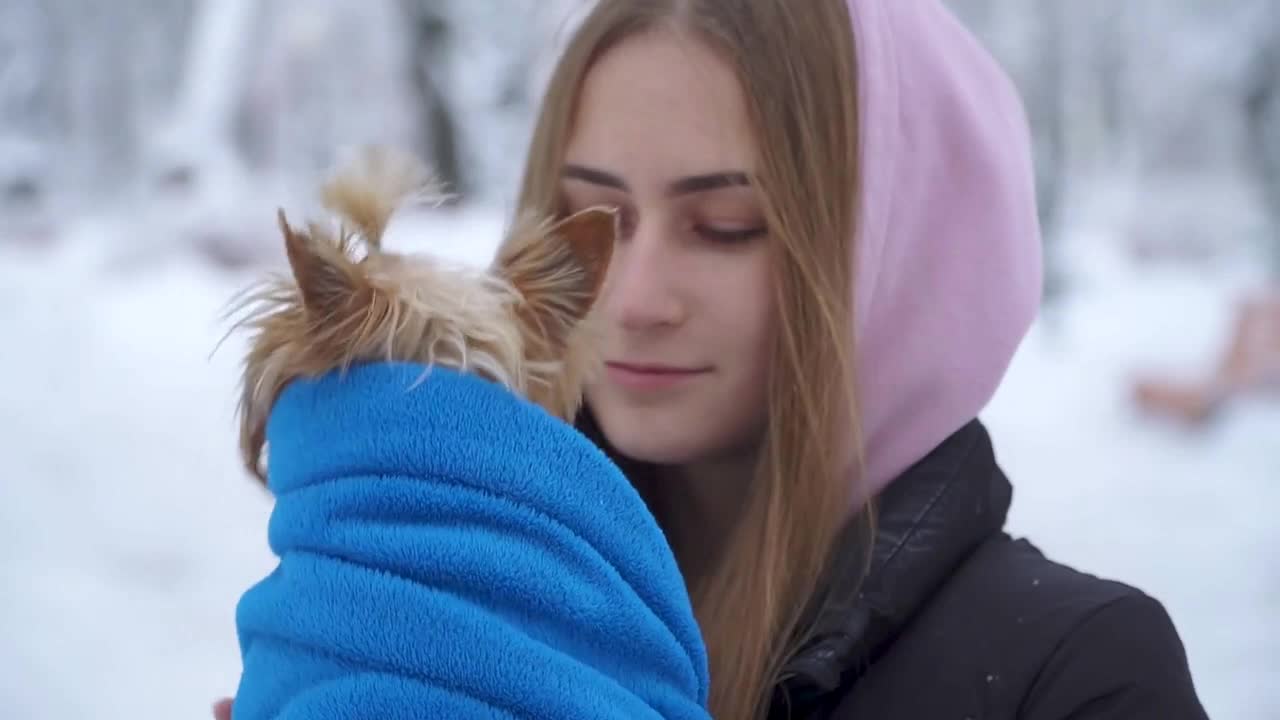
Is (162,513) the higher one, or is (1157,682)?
(1157,682)

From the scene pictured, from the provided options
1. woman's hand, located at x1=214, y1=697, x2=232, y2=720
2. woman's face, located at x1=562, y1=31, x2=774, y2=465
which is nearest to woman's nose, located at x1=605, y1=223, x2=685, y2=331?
woman's face, located at x1=562, y1=31, x2=774, y2=465

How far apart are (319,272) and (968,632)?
19.4 inches

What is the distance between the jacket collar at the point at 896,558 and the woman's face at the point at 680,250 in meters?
0.15

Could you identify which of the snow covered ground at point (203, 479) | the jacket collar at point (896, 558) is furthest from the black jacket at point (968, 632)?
the snow covered ground at point (203, 479)

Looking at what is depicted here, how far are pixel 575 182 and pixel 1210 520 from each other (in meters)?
1.79

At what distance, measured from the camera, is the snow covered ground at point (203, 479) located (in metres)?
1.82

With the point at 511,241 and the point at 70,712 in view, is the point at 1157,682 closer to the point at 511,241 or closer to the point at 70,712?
the point at 511,241

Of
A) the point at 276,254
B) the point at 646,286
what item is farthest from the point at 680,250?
the point at 276,254

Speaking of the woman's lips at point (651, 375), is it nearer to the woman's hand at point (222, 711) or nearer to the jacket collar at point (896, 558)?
the jacket collar at point (896, 558)

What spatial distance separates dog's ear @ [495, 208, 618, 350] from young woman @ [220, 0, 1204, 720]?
3.2 inches

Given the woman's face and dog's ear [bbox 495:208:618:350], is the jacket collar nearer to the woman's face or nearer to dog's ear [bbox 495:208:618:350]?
the woman's face

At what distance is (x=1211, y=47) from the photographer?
230 cm

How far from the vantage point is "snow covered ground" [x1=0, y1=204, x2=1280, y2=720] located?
182 cm

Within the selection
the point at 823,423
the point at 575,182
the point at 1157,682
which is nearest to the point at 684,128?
the point at 575,182
